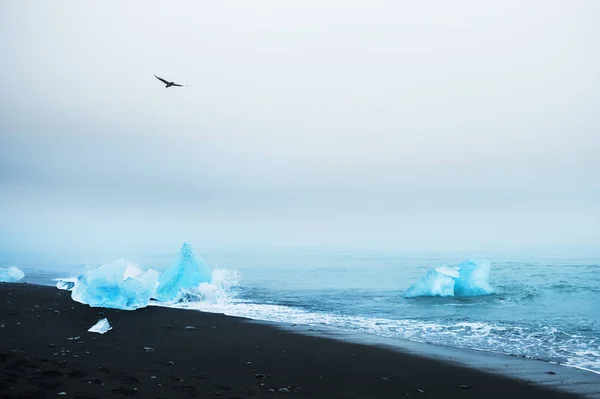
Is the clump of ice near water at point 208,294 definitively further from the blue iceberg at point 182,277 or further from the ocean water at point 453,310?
the blue iceberg at point 182,277

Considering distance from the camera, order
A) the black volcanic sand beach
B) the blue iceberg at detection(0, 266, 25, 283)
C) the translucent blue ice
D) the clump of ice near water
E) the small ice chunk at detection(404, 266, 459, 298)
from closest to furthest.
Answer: the black volcanic sand beach < the translucent blue ice < the clump of ice near water < the small ice chunk at detection(404, 266, 459, 298) < the blue iceberg at detection(0, 266, 25, 283)

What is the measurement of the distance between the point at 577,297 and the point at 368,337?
12022 mm

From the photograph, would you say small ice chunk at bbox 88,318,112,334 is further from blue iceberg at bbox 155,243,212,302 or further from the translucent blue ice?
blue iceberg at bbox 155,243,212,302

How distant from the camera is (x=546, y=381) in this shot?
6.72 meters

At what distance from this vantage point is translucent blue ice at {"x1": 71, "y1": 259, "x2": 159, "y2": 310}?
41.9ft

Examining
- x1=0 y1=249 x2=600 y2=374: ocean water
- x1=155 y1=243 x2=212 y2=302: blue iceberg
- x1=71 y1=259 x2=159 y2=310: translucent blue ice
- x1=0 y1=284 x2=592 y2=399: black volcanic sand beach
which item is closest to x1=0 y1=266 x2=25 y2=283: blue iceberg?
x1=155 y1=243 x2=212 y2=302: blue iceberg

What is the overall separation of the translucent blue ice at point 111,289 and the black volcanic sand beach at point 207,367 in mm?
2222

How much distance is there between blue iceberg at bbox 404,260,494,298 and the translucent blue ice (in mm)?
10691

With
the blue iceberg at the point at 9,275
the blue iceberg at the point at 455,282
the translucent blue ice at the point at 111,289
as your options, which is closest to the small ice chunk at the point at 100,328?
the translucent blue ice at the point at 111,289

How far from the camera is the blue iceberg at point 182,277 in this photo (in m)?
17.4

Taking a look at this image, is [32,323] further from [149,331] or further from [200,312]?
[200,312]

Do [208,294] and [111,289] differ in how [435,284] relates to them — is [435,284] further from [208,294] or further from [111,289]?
[111,289]

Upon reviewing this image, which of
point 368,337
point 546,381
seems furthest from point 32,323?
point 546,381

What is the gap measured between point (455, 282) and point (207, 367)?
49.5 feet
